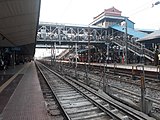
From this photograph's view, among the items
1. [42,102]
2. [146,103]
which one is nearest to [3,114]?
[42,102]

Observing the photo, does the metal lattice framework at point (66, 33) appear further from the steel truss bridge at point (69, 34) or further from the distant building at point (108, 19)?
the distant building at point (108, 19)

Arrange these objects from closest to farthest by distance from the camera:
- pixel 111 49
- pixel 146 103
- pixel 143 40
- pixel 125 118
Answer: pixel 125 118
pixel 146 103
pixel 143 40
pixel 111 49

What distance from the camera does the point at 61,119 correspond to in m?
6.93

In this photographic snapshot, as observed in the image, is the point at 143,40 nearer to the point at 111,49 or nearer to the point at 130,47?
the point at 130,47

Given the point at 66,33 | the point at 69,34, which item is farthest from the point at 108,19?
the point at 66,33

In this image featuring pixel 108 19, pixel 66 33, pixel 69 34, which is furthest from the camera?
pixel 108 19

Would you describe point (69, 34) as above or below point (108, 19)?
below

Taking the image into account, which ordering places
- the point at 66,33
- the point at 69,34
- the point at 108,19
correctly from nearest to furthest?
the point at 66,33 → the point at 69,34 → the point at 108,19

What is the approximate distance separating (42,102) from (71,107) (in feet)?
4.58

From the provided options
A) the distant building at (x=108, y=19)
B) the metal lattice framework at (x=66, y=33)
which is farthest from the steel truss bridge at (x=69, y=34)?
the distant building at (x=108, y=19)

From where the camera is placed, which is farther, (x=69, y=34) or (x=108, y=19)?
(x=108, y=19)

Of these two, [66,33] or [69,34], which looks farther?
[69,34]

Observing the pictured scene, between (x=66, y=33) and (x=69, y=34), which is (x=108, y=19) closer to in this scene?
(x=69, y=34)

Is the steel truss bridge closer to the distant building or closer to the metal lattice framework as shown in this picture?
the metal lattice framework
